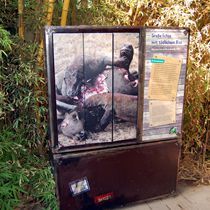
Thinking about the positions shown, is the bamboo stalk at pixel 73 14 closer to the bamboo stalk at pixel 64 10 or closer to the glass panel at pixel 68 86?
the bamboo stalk at pixel 64 10

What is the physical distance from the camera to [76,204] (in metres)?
2.34

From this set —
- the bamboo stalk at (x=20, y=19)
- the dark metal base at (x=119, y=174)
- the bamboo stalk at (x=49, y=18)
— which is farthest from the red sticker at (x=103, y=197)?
the bamboo stalk at (x=20, y=19)

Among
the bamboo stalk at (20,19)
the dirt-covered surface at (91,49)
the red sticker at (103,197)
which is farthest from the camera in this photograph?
the red sticker at (103,197)

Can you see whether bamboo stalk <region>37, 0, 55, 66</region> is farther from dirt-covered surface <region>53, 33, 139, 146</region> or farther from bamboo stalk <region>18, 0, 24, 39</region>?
dirt-covered surface <region>53, 33, 139, 146</region>

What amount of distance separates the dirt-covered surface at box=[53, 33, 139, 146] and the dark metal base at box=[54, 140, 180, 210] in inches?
5.4

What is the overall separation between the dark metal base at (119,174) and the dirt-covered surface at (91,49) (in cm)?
14

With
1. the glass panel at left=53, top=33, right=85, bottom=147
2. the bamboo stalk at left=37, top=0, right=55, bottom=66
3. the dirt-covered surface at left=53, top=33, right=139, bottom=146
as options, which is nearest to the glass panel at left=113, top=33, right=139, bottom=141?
the dirt-covered surface at left=53, top=33, right=139, bottom=146

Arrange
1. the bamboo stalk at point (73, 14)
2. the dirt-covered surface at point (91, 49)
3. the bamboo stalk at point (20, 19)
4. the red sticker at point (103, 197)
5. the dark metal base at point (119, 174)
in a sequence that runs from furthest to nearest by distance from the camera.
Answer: the bamboo stalk at point (73, 14), the red sticker at point (103, 197), the dark metal base at point (119, 174), the bamboo stalk at point (20, 19), the dirt-covered surface at point (91, 49)

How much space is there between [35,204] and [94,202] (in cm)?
58

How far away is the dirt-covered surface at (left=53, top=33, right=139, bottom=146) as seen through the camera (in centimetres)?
199

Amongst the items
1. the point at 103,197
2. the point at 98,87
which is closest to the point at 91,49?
the point at 98,87

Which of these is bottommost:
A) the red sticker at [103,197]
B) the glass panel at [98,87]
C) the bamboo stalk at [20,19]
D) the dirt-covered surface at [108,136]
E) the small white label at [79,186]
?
the red sticker at [103,197]

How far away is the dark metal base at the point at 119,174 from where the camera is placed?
2262mm

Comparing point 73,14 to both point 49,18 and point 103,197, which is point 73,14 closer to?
point 49,18
